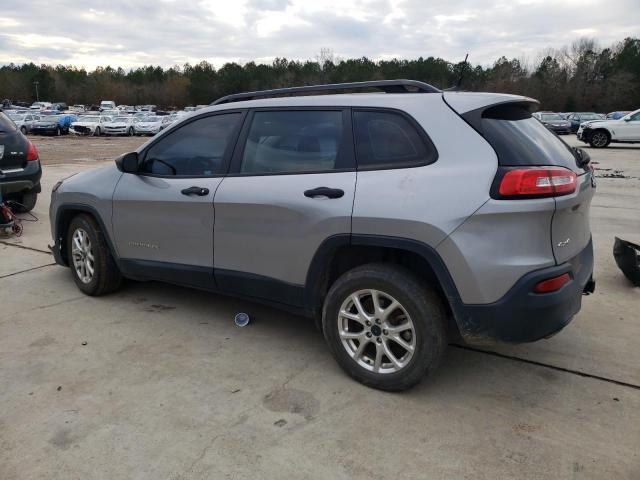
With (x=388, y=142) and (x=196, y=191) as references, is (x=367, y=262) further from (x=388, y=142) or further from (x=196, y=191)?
(x=196, y=191)

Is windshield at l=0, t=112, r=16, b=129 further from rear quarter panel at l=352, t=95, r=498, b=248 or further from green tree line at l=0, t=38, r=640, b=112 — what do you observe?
green tree line at l=0, t=38, r=640, b=112

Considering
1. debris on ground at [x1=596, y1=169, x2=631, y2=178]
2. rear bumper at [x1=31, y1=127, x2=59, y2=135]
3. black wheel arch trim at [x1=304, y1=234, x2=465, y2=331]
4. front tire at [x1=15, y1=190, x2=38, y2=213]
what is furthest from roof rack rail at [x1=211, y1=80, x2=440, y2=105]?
rear bumper at [x1=31, y1=127, x2=59, y2=135]

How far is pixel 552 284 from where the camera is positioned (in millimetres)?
2865

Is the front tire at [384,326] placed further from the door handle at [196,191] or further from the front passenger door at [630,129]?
the front passenger door at [630,129]

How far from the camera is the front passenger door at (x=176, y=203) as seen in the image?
392 cm

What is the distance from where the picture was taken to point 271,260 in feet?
11.8

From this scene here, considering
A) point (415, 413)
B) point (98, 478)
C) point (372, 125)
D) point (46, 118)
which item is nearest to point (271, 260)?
point (372, 125)

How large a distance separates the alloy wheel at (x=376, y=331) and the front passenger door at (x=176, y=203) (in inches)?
47.0

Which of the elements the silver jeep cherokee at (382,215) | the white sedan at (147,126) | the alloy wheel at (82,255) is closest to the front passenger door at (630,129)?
the silver jeep cherokee at (382,215)

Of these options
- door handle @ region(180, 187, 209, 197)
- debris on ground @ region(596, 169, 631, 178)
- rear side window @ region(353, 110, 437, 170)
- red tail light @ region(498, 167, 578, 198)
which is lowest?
debris on ground @ region(596, 169, 631, 178)

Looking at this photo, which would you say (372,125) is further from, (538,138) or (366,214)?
(538,138)

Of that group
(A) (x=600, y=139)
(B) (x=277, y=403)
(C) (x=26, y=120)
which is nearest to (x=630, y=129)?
(A) (x=600, y=139)

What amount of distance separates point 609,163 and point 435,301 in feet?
53.7

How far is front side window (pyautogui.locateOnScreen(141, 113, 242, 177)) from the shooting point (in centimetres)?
394
